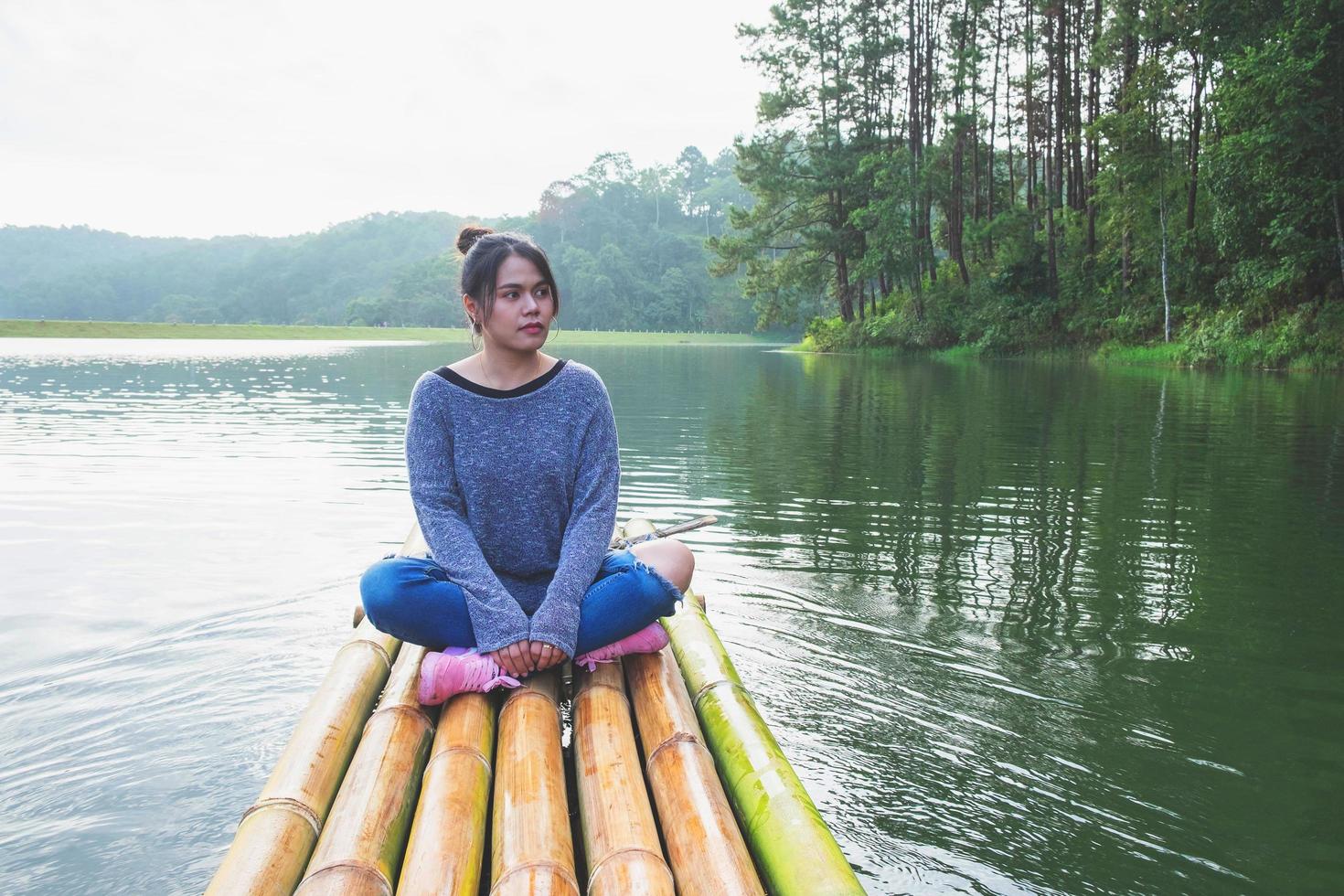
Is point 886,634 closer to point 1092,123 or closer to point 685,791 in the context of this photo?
point 685,791

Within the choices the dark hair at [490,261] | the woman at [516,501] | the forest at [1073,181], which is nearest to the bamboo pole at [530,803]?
the woman at [516,501]

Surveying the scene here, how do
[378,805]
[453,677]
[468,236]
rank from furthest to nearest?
1. [468,236]
2. [453,677]
3. [378,805]

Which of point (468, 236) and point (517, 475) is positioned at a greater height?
point (468, 236)

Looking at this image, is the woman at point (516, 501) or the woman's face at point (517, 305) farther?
the woman's face at point (517, 305)

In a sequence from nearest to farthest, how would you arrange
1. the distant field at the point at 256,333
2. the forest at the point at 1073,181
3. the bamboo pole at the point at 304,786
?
1. the bamboo pole at the point at 304,786
2. the forest at the point at 1073,181
3. the distant field at the point at 256,333

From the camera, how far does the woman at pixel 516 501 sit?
243cm

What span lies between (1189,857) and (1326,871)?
30cm

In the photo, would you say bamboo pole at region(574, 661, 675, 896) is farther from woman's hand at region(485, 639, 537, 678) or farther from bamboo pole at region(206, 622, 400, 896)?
bamboo pole at region(206, 622, 400, 896)

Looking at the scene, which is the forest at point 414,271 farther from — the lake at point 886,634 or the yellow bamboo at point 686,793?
the yellow bamboo at point 686,793

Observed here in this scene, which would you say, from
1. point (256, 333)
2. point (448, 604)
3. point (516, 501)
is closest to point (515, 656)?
point (448, 604)

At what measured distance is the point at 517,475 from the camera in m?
2.58

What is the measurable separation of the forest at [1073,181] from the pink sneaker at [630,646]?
55.1 feet

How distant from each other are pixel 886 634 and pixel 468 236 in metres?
2.37

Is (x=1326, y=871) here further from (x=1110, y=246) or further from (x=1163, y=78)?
(x=1110, y=246)
